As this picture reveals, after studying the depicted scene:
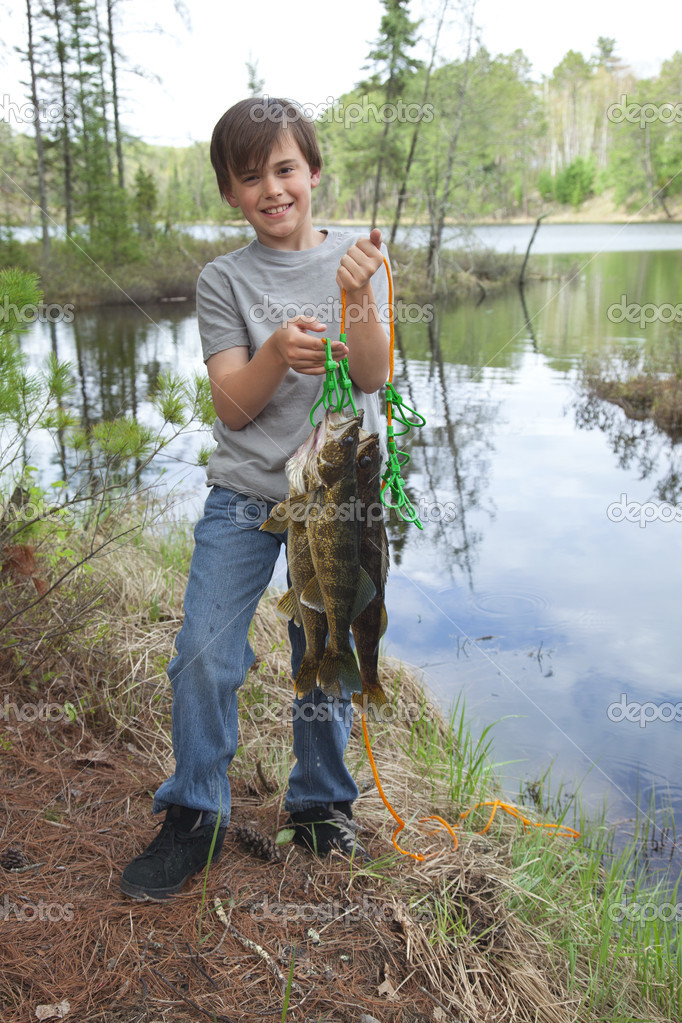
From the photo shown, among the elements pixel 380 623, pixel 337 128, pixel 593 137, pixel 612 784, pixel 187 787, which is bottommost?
pixel 612 784

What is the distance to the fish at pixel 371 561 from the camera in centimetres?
224

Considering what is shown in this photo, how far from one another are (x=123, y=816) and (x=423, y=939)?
4.03 ft

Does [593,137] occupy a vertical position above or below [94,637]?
above

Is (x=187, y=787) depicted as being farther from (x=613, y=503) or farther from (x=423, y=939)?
(x=613, y=503)

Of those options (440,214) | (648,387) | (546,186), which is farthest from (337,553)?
(546,186)

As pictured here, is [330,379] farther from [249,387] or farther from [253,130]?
[253,130]

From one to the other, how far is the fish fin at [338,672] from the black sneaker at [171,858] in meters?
0.66

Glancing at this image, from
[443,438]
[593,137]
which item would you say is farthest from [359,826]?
[593,137]

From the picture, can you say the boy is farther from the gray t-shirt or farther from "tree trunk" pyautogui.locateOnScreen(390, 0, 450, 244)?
"tree trunk" pyautogui.locateOnScreen(390, 0, 450, 244)

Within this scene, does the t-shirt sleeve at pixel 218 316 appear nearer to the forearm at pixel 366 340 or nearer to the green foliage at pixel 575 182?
the forearm at pixel 366 340

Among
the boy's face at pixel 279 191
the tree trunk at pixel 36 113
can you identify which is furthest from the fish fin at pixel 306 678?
the tree trunk at pixel 36 113

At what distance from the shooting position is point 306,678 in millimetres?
2477

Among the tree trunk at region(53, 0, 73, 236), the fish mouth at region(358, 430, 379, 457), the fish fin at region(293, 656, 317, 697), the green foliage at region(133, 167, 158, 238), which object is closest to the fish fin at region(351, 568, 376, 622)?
the fish fin at region(293, 656, 317, 697)

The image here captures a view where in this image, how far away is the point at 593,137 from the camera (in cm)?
8506
